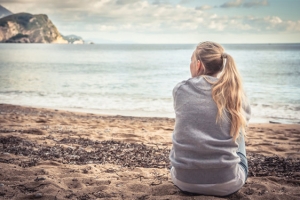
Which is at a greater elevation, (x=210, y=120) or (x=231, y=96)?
(x=231, y=96)

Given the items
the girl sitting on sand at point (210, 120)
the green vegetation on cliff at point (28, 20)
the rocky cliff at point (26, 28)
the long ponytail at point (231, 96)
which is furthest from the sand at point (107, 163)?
the green vegetation on cliff at point (28, 20)

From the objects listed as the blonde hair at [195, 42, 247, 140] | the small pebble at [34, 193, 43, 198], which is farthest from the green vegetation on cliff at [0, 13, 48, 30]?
the blonde hair at [195, 42, 247, 140]

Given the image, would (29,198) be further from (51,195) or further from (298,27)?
(298,27)

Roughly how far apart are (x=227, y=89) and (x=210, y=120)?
310 millimetres

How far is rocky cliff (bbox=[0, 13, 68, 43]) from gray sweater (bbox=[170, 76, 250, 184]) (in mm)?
177510

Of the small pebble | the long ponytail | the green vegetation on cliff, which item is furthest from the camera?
the green vegetation on cliff

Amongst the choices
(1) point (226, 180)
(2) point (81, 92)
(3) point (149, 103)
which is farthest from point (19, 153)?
(2) point (81, 92)

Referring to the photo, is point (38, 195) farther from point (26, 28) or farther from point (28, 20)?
point (26, 28)

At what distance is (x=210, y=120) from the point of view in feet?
8.83

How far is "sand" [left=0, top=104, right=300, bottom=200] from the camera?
3.48m

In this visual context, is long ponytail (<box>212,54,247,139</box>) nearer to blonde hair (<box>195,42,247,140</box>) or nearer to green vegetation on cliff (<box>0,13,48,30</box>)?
blonde hair (<box>195,42,247,140</box>)

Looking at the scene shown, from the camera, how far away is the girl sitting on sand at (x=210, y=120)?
2.69 m

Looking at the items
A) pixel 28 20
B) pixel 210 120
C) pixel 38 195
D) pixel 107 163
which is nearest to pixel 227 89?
pixel 210 120

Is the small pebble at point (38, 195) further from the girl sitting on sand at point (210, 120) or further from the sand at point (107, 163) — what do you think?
the girl sitting on sand at point (210, 120)
